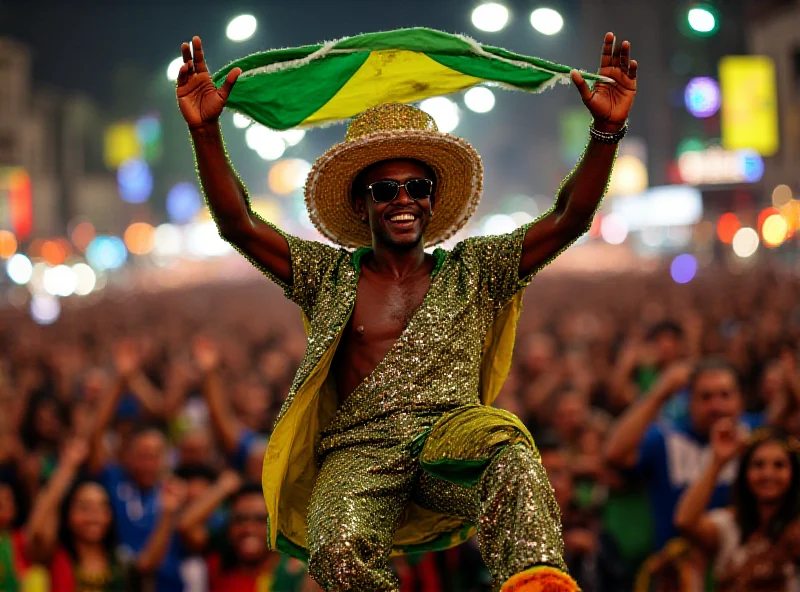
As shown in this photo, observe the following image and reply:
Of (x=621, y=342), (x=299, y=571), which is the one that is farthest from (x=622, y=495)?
(x=621, y=342)

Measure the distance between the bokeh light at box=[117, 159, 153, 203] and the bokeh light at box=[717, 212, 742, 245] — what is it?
42495 millimetres

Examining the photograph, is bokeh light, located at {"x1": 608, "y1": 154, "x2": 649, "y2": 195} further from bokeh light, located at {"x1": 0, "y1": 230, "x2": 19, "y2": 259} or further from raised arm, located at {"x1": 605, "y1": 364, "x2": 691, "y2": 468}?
raised arm, located at {"x1": 605, "y1": 364, "x2": 691, "y2": 468}

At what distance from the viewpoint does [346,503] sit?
346cm

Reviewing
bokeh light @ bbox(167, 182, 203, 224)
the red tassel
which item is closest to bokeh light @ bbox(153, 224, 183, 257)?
bokeh light @ bbox(167, 182, 203, 224)

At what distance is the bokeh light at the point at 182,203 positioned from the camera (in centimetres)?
9169

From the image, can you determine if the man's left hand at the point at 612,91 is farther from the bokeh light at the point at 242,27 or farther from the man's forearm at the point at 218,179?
the bokeh light at the point at 242,27

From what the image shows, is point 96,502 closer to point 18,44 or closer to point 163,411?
point 163,411

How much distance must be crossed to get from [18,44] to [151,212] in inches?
1182

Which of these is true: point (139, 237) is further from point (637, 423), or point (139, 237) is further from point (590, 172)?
point (590, 172)

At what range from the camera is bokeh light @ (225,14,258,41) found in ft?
16.0

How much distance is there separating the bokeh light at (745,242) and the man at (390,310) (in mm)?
50268

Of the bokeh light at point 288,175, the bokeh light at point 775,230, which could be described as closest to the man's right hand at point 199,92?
the bokeh light at point 775,230

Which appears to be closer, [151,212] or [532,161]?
[151,212]

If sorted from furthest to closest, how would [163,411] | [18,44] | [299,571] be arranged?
1. [18,44]
2. [163,411]
3. [299,571]
